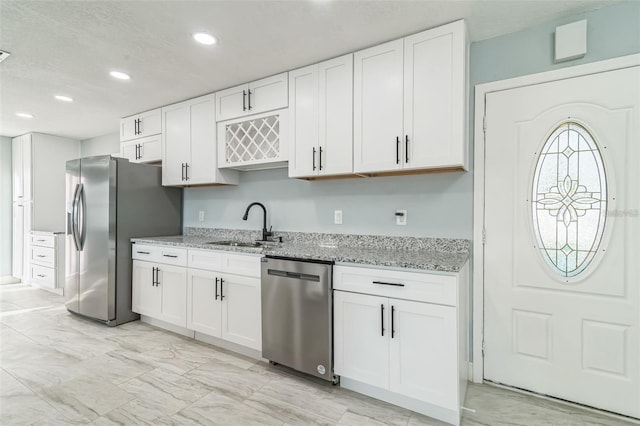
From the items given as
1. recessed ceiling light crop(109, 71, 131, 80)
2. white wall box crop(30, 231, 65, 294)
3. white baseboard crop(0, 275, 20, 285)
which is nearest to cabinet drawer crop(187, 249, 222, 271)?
recessed ceiling light crop(109, 71, 131, 80)

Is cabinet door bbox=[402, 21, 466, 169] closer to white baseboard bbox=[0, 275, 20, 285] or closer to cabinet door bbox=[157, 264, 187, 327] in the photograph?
cabinet door bbox=[157, 264, 187, 327]

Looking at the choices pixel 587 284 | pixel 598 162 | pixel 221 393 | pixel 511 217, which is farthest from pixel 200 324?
pixel 598 162

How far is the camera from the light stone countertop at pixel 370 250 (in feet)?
6.09

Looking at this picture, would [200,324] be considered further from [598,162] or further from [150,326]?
[598,162]

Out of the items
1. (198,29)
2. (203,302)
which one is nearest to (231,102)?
(198,29)

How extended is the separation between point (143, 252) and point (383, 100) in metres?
2.89

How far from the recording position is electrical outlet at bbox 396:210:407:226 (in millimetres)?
2471

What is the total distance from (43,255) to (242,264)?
13.5ft

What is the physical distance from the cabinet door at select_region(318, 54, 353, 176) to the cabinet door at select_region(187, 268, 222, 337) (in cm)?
140

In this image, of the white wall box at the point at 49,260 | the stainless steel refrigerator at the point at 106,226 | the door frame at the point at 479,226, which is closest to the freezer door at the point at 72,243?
the stainless steel refrigerator at the point at 106,226

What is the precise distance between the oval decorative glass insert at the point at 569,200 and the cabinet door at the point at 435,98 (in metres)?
0.61

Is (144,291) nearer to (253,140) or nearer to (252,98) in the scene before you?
(253,140)

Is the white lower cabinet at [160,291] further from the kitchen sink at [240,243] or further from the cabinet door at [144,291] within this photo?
the kitchen sink at [240,243]

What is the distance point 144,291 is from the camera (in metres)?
3.30
